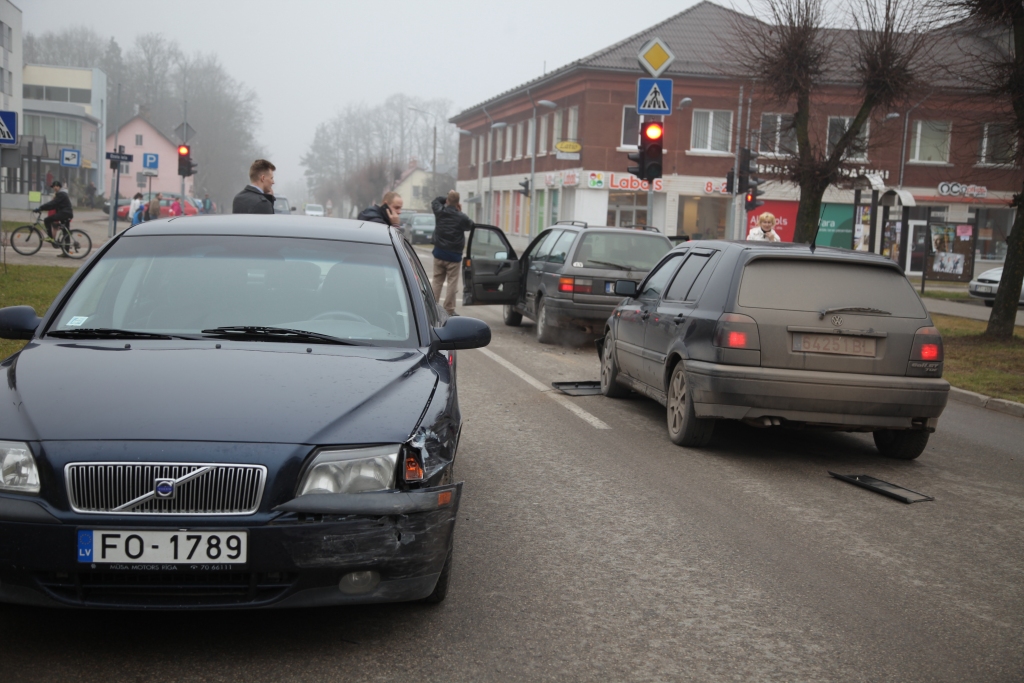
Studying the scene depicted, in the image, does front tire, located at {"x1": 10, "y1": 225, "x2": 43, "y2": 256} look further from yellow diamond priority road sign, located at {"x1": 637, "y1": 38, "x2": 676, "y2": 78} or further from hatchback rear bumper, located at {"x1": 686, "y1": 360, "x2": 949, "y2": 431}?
hatchback rear bumper, located at {"x1": 686, "y1": 360, "x2": 949, "y2": 431}

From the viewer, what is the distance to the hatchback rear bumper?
7.26 metres

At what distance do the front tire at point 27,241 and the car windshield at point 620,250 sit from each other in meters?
16.3

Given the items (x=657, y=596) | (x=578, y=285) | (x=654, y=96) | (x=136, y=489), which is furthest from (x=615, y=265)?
(x=136, y=489)

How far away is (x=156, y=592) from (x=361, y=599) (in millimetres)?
670

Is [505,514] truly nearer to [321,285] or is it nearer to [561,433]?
[321,285]

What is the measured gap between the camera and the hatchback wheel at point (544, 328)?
49.7 feet

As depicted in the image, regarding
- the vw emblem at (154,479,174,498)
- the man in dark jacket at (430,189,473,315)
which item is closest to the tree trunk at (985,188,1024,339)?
the man in dark jacket at (430,189,473,315)

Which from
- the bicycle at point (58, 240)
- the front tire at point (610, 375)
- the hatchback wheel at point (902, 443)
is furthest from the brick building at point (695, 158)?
the hatchback wheel at point (902, 443)

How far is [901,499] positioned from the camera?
256 inches

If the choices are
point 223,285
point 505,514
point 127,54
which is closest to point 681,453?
point 505,514

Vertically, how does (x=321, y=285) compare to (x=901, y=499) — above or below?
above

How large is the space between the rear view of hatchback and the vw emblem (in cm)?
466

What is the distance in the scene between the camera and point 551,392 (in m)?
10.4

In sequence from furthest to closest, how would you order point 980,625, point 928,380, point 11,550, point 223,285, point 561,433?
point 561,433, point 928,380, point 223,285, point 980,625, point 11,550
